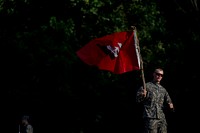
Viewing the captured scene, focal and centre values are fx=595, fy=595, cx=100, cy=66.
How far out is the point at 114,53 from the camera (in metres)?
12.1

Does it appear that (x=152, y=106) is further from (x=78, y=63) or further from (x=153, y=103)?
(x=78, y=63)

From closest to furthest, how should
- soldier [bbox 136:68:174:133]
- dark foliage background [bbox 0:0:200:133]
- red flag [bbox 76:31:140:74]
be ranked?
soldier [bbox 136:68:174:133], red flag [bbox 76:31:140:74], dark foliage background [bbox 0:0:200:133]

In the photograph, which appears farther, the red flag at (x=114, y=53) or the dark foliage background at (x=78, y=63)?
the dark foliage background at (x=78, y=63)

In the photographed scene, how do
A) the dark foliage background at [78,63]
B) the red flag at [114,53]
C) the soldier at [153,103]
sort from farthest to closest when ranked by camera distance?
the dark foliage background at [78,63] → the red flag at [114,53] → the soldier at [153,103]

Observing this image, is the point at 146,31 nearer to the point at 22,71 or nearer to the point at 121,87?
the point at 121,87

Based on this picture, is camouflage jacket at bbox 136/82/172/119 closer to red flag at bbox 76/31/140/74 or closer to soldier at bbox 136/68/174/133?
soldier at bbox 136/68/174/133

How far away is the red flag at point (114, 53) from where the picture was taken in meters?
12.0

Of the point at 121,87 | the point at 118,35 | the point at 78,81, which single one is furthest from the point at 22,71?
the point at 118,35

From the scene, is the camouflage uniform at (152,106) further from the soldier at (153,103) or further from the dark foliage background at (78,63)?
the dark foliage background at (78,63)

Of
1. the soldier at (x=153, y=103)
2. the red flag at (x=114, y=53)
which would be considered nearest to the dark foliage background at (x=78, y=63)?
the red flag at (x=114, y=53)

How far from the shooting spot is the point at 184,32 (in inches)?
742

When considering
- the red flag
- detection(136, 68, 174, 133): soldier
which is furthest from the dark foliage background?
detection(136, 68, 174, 133): soldier

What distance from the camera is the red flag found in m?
12.0

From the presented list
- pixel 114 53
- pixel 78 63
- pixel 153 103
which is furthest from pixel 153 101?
pixel 78 63
